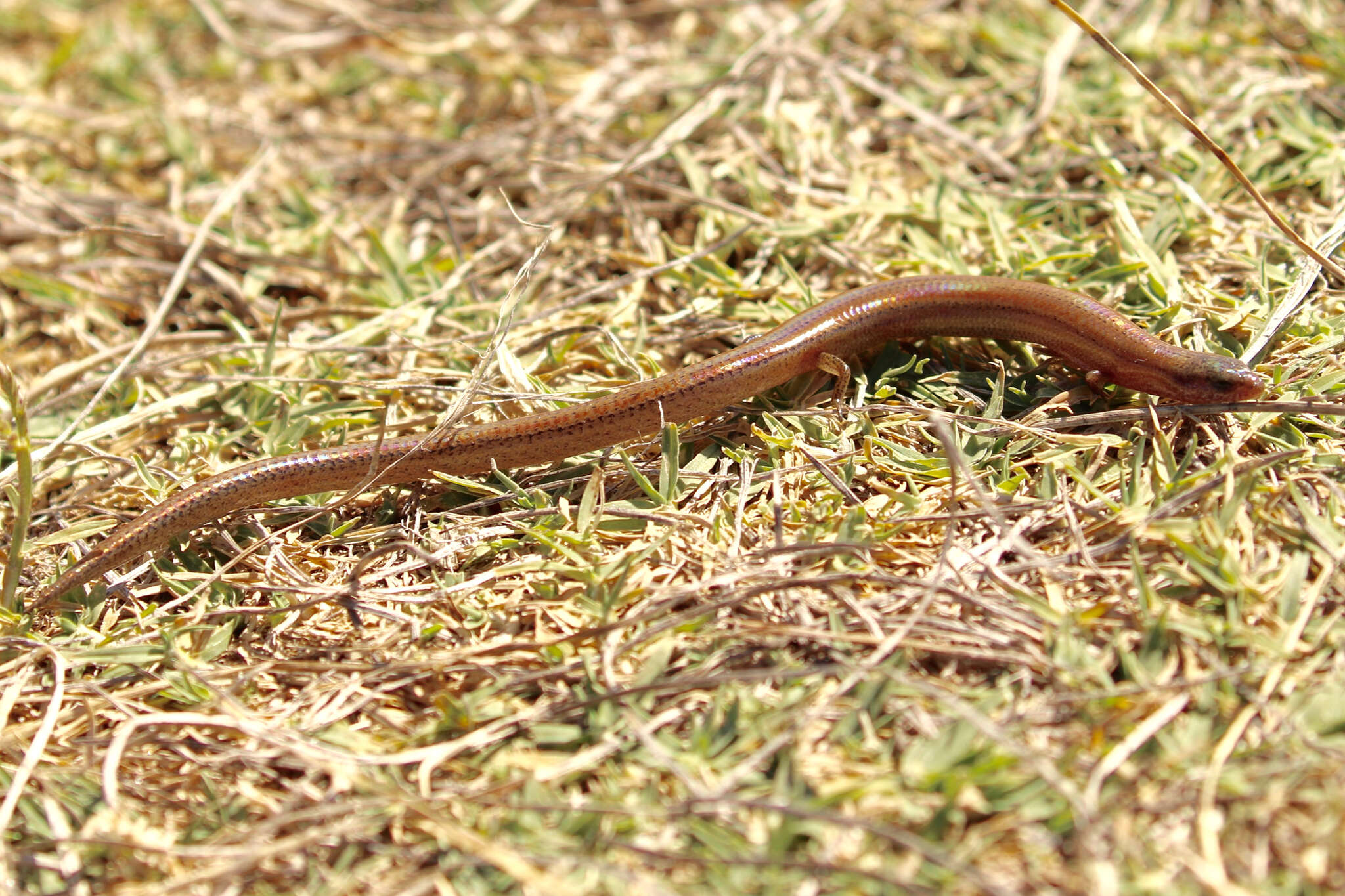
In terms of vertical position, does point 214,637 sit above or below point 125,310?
above

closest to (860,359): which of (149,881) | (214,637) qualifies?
(214,637)

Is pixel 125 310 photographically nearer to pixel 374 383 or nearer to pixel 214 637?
pixel 374 383

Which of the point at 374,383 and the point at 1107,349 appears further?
the point at 374,383

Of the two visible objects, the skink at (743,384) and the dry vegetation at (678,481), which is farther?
the skink at (743,384)

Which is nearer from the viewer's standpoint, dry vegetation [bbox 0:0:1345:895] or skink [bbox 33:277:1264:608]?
dry vegetation [bbox 0:0:1345:895]

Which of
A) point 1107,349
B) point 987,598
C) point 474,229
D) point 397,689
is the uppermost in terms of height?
point 1107,349
